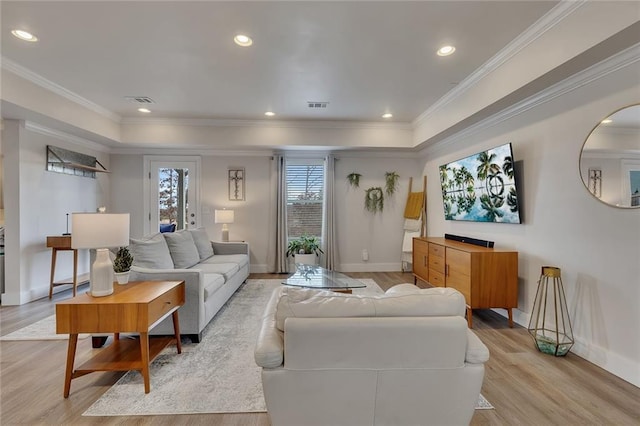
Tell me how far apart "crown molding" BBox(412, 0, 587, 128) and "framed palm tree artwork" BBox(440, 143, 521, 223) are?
83 centimetres

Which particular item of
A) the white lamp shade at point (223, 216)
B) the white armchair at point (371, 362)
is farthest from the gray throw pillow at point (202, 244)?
the white armchair at point (371, 362)

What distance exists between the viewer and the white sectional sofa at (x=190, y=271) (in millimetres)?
2729

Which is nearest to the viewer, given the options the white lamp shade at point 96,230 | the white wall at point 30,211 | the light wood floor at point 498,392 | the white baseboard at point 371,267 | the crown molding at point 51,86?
the light wood floor at point 498,392

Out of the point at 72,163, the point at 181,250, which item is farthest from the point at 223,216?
the point at 72,163

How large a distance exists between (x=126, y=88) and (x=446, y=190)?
474 centimetres

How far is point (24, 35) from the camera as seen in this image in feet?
8.45

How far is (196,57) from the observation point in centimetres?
296

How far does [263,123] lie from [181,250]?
2616 millimetres

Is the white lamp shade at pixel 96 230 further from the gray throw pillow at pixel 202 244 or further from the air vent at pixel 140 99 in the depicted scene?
the air vent at pixel 140 99

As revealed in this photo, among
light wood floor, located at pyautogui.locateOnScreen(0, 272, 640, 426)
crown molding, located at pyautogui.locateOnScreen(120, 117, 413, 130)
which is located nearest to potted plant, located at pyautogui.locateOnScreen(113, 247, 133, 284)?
light wood floor, located at pyautogui.locateOnScreen(0, 272, 640, 426)

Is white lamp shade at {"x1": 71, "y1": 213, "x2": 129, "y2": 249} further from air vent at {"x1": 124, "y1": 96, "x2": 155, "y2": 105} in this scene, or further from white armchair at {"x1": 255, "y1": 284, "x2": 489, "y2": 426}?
air vent at {"x1": 124, "y1": 96, "x2": 155, "y2": 105}

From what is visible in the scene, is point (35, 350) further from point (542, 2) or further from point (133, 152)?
point (542, 2)

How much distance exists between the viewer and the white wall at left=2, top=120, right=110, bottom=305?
12.4ft

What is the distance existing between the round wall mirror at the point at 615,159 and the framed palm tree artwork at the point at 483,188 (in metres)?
0.73
